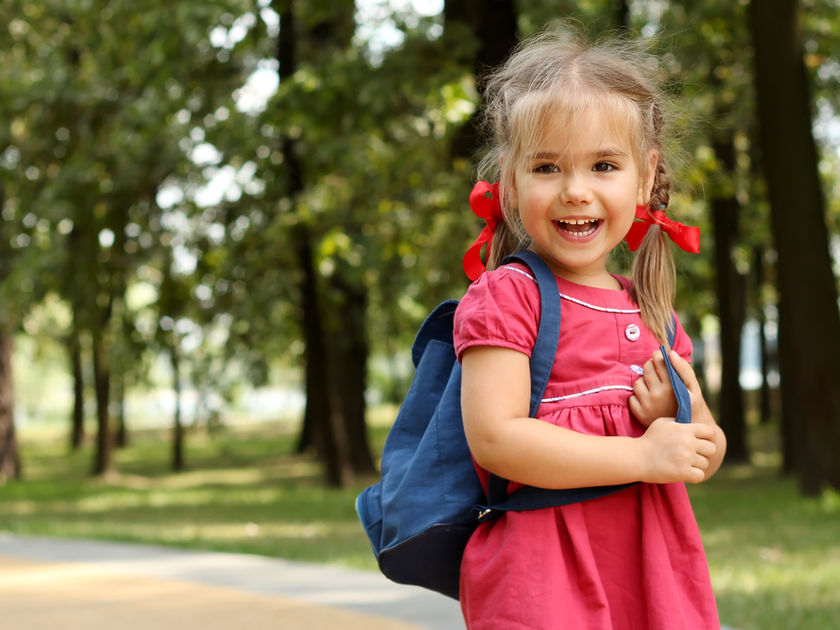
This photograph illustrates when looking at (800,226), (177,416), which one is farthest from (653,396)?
(177,416)

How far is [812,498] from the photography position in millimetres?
11008

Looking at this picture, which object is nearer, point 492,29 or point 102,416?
point 492,29

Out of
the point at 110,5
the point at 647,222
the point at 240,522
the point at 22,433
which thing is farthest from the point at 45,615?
the point at 22,433

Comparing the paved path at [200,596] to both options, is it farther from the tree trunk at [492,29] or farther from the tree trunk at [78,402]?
the tree trunk at [78,402]

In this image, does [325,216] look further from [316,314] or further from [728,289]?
[728,289]

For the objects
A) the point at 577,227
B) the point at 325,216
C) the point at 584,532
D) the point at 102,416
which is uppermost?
the point at 325,216

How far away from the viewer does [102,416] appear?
1975cm

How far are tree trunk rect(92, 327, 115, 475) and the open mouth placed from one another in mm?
16799

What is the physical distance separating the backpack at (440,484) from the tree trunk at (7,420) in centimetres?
1891

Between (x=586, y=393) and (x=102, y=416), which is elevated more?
(x=586, y=393)

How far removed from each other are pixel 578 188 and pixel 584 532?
0.64 meters

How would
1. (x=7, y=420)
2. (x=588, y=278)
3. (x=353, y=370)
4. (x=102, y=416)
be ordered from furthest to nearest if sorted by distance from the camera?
1. (x=7, y=420)
2. (x=102, y=416)
3. (x=353, y=370)
4. (x=588, y=278)

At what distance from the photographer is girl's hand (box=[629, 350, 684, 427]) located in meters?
2.04

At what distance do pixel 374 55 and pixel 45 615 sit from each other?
6.50m
